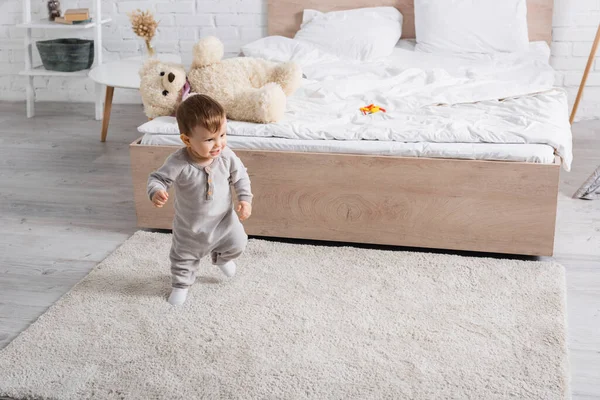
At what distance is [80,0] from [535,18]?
2.49 m

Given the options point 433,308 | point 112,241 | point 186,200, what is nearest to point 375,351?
point 433,308

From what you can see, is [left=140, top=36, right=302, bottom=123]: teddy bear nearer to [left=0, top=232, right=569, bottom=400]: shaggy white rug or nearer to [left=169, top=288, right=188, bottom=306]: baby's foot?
[left=0, top=232, right=569, bottom=400]: shaggy white rug

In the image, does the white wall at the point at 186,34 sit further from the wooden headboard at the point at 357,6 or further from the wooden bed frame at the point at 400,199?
the wooden bed frame at the point at 400,199

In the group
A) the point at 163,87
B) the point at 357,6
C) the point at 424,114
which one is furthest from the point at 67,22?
the point at 424,114

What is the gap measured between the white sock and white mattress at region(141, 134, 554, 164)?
40 cm

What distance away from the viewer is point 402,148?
85.3 inches

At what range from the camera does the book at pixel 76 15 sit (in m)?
3.73

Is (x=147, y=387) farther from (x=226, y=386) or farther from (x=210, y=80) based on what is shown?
(x=210, y=80)

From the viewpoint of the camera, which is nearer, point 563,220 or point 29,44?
point 563,220

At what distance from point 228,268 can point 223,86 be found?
2.24 ft

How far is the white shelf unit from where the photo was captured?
377 centimetres

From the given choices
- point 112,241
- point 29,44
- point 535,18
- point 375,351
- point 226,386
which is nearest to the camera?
point 226,386

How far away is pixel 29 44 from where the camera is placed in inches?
156

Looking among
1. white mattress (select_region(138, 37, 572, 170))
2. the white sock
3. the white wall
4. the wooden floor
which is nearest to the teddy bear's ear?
white mattress (select_region(138, 37, 572, 170))
